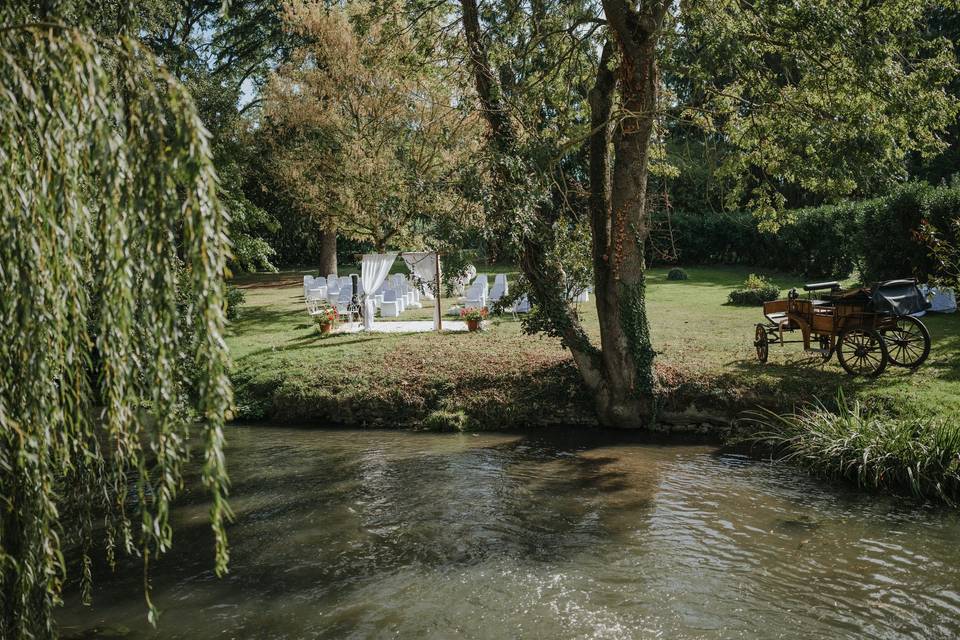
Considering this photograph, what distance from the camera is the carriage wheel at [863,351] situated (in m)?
10.8

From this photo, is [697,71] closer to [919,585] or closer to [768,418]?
[768,418]

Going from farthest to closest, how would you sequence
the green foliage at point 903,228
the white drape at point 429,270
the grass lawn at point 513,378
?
the white drape at point 429,270 < the green foliage at point 903,228 < the grass lawn at point 513,378

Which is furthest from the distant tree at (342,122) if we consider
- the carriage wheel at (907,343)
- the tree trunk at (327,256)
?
the carriage wheel at (907,343)

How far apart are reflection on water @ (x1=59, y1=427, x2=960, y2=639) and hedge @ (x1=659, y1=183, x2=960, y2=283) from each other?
5233 millimetres

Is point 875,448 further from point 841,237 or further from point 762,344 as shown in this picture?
point 841,237

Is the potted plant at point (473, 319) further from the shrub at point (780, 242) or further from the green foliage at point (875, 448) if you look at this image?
the green foliage at point (875, 448)

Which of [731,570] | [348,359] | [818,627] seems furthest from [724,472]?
[348,359]

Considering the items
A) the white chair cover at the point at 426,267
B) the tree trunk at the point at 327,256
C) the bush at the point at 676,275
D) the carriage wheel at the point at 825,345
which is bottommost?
the carriage wheel at the point at 825,345

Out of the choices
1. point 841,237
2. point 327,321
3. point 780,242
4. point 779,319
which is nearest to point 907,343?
point 779,319

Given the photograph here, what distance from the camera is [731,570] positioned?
283 inches

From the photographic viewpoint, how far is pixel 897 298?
10539 mm

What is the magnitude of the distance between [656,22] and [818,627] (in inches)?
308

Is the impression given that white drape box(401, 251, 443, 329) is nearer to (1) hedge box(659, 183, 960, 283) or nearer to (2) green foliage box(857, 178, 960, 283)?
(1) hedge box(659, 183, 960, 283)

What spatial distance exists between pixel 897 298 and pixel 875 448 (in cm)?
262
